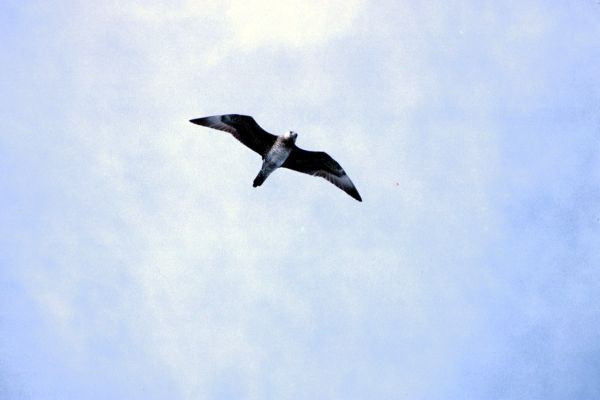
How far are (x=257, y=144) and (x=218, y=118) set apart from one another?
1621 millimetres

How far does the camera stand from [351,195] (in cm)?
2170

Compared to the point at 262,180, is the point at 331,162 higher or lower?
higher

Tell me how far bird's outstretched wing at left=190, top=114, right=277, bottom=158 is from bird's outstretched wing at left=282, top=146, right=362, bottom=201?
98 centimetres

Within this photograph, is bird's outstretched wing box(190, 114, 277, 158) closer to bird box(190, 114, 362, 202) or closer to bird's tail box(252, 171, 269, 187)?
bird box(190, 114, 362, 202)

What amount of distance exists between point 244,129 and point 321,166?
3.18 m

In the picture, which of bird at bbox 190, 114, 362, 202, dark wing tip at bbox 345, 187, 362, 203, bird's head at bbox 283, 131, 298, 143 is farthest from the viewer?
dark wing tip at bbox 345, 187, 362, 203

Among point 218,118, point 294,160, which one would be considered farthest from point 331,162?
point 218,118

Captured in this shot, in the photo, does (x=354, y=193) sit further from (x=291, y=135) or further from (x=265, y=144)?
(x=265, y=144)

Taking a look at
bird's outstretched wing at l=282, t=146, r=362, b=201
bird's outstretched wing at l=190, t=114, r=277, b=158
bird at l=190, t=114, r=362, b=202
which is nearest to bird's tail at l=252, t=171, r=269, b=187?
bird at l=190, t=114, r=362, b=202

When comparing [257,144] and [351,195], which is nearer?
[257,144]

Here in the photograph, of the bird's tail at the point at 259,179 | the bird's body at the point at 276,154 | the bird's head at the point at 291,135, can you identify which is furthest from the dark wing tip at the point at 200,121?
the bird's head at the point at 291,135

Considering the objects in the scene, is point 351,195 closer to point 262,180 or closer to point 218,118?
point 262,180

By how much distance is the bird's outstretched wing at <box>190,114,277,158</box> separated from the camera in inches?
790

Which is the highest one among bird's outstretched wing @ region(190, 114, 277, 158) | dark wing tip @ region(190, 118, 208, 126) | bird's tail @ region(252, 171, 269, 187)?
bird's outstretched wing @ region(190, 114, 277, 158)
